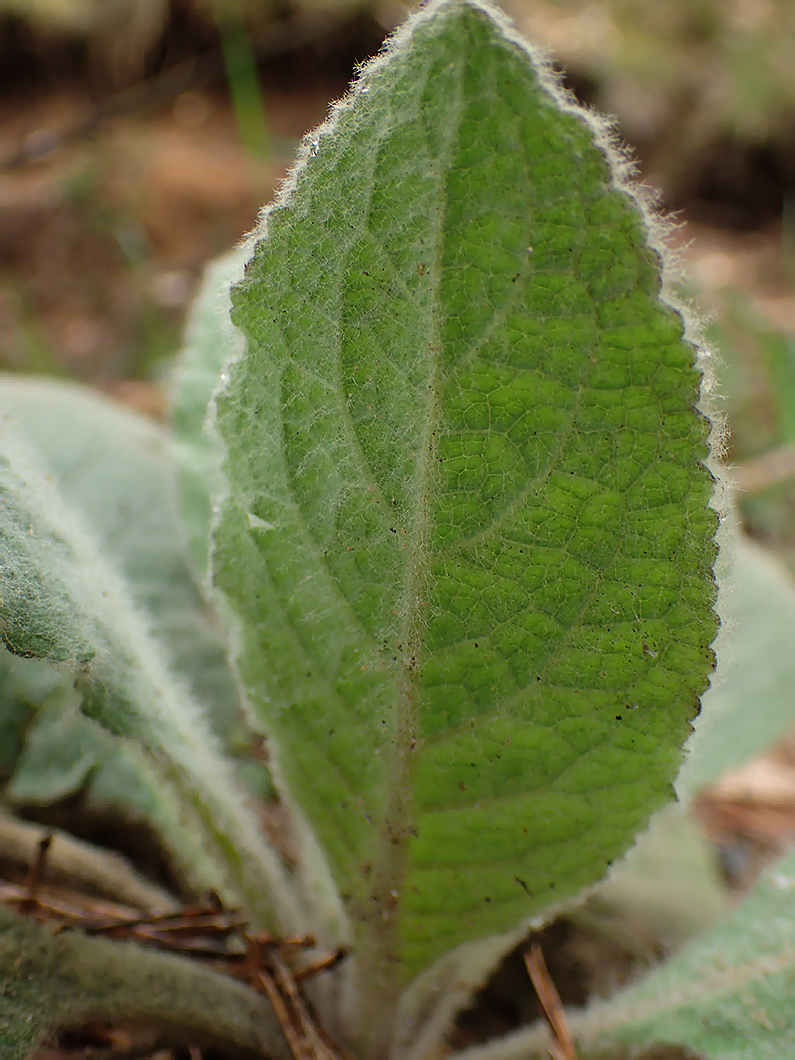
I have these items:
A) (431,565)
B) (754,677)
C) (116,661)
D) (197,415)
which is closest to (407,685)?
(431,565)

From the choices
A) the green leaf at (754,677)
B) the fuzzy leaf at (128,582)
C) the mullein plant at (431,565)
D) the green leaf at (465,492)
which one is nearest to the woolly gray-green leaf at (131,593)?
the fuzzy leaf at (128,582)

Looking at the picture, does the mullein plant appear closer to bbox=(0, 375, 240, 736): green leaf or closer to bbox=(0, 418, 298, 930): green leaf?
bbox=(0, 418, 298, 930): green leaf

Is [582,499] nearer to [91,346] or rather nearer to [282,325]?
[282,325]

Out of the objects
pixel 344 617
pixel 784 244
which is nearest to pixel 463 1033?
pixel 344 617

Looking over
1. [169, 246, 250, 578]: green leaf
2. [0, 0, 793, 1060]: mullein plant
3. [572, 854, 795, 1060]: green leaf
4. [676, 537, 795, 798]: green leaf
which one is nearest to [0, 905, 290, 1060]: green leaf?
[0, 0, 793, 1060]: mullein plant

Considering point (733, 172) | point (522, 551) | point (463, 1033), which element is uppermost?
point (733, 172)

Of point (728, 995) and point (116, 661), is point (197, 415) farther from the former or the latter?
point (728, 995)
